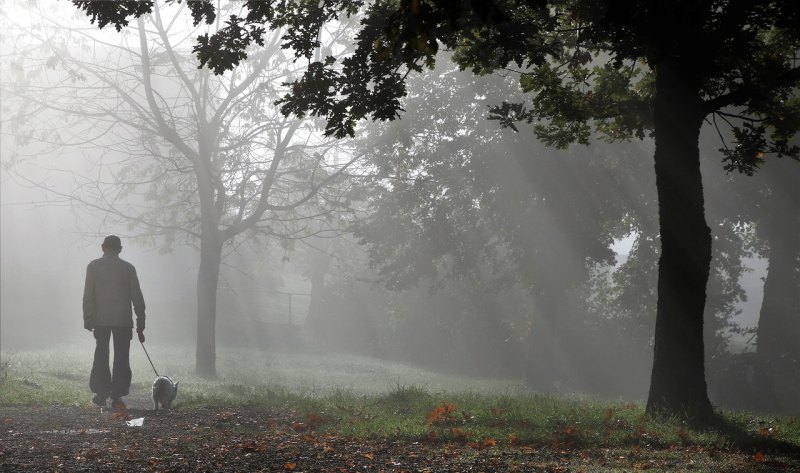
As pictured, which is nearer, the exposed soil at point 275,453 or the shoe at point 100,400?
the exposed soil at point 275,453

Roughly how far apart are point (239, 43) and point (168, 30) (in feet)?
44.7

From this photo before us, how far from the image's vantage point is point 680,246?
9.36 metres

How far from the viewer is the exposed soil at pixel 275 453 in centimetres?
603

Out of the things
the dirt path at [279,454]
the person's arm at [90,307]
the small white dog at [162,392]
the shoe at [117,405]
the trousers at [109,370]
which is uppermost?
the person's arm at [90,307]

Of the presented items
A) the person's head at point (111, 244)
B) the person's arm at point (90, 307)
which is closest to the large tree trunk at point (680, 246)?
the person's head at point (111, 244)

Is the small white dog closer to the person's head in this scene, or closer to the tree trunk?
the person's head

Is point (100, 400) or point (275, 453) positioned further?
point (100, 400)

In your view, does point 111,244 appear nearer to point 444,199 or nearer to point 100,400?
point 100,400

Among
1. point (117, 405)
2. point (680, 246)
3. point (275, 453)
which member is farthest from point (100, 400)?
point (680, 246)

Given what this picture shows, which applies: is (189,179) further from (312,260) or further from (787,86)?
(312,260)

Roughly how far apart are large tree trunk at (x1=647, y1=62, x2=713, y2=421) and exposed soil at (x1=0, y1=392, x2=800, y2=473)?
2057 millimetres

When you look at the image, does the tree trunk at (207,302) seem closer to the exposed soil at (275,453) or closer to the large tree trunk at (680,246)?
the exposed soil at (275,453)

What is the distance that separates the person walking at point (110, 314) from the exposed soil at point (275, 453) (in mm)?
1949

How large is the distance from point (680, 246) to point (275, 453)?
5342mm
